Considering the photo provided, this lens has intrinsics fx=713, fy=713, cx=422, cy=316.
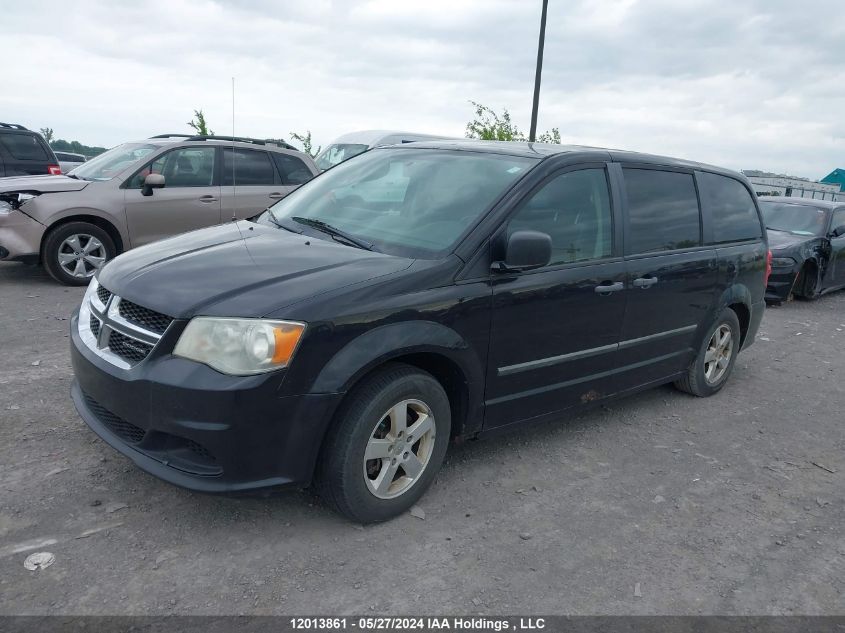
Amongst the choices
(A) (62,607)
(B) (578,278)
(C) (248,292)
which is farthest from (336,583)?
(B) (578,278)

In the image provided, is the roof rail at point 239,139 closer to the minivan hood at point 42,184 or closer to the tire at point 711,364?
the minivan hood at point 42,184

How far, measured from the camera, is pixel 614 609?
2.86 meters

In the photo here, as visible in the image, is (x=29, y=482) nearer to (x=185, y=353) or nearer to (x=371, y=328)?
(x=185, y=353)

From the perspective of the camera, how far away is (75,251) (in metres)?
8.01

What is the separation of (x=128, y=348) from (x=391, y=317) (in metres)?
1.15

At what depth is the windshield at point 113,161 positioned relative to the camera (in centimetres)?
835

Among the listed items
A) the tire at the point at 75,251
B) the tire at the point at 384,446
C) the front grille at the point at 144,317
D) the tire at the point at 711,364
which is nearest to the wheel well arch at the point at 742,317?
the tire at the point at 711,364

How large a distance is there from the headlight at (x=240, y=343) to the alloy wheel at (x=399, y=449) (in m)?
0.58

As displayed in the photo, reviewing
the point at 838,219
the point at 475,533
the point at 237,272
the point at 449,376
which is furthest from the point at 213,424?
the point at 838,219

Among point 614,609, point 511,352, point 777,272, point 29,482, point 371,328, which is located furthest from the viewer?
point 777,272

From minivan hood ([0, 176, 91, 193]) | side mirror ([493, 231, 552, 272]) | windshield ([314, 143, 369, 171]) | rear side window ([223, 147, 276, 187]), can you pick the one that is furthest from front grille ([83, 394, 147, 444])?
windshield ([314, 143, 369, 171])

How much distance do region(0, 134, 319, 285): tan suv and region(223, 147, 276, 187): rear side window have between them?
13 mm

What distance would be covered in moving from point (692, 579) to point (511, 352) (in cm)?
134

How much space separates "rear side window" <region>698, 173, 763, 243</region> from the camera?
5238 mm
